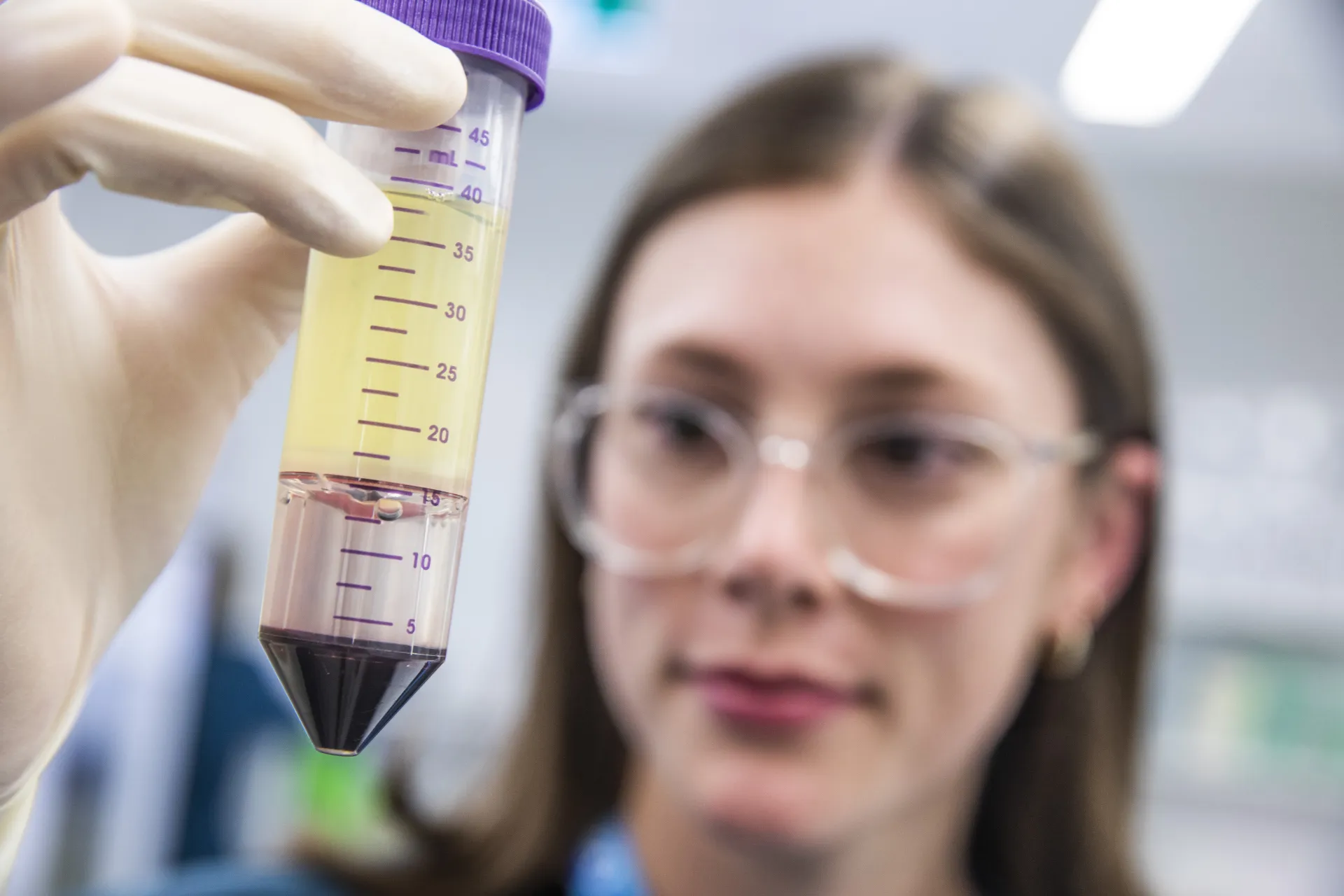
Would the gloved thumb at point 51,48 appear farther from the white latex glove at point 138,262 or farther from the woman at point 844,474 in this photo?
the woman at point 844,474

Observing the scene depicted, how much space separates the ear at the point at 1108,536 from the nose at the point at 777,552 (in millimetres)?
377

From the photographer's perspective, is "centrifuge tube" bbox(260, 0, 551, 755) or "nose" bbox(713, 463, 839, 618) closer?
"centrifuge tube" bbox(260, 0, 551, 755)

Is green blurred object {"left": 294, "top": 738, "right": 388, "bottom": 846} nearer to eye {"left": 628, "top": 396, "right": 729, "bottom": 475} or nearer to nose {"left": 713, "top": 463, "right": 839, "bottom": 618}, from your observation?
eye {"left": 628, "top": 396, "right": 729, "bottom": 475}

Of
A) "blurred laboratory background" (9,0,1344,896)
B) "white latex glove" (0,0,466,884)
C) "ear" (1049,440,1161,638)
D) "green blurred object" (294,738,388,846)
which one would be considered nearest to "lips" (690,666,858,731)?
"ear" (1049,440,1161,638)

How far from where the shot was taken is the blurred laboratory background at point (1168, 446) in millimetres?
3014

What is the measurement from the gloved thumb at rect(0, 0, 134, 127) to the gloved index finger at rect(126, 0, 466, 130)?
6 centimetres

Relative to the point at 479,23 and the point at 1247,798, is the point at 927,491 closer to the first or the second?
the point at 479,23

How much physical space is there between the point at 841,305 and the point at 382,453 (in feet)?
2.39

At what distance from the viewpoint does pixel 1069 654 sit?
1480mm

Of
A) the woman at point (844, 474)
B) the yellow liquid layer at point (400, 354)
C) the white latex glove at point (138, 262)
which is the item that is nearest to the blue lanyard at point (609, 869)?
the woman at point (844, 474)

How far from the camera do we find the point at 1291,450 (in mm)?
3795

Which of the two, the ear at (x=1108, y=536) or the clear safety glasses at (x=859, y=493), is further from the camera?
the ear at (x=1108, y=536)

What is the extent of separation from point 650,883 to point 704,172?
84 centimetres

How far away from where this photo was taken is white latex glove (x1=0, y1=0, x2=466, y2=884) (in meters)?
0.48
